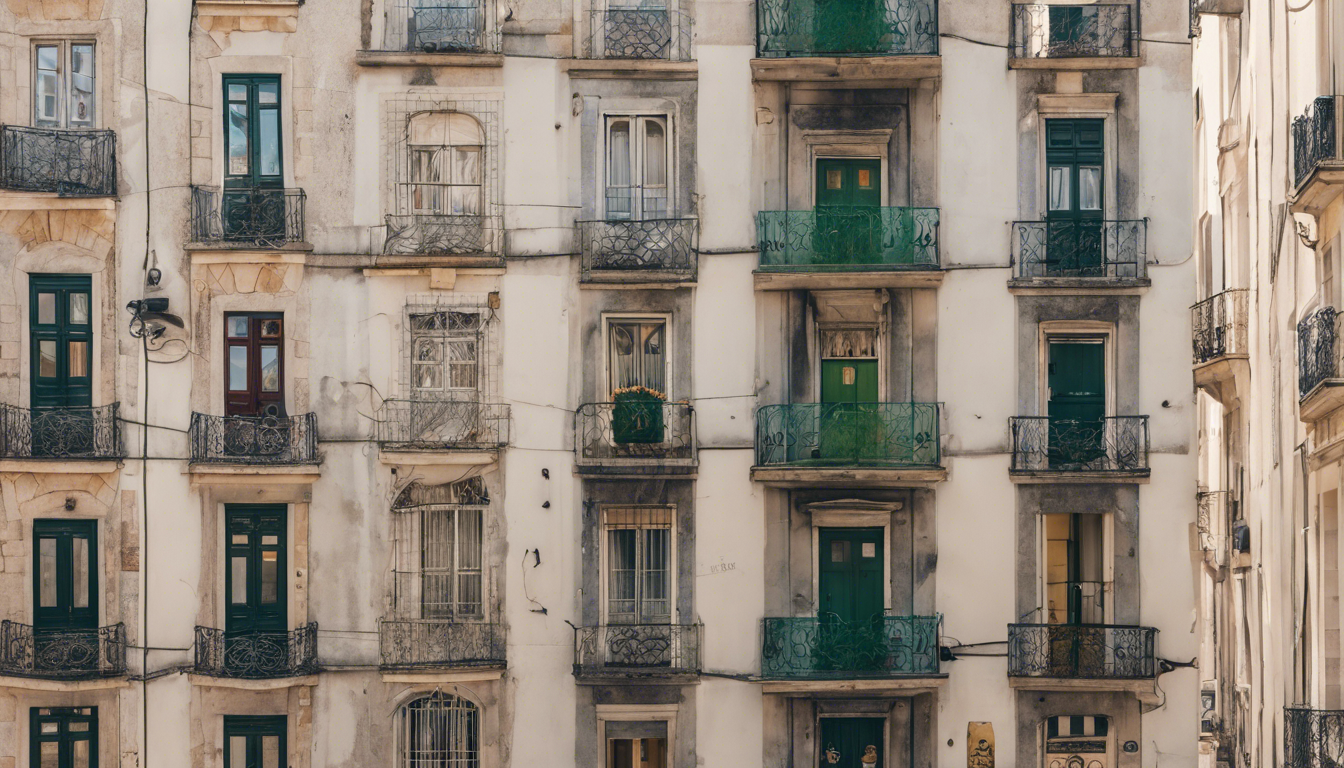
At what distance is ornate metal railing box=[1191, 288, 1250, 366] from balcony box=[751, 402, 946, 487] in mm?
6440

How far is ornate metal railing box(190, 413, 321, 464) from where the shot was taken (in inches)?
909

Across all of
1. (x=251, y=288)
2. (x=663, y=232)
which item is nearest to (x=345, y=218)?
(x=251, y=288)

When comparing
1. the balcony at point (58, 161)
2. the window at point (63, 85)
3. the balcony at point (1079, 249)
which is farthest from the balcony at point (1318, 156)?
the window at point (63, 85)

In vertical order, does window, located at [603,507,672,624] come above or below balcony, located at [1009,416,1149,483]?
below

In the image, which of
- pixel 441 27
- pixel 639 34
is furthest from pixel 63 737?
pixel 639 34

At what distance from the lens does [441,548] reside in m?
23.4

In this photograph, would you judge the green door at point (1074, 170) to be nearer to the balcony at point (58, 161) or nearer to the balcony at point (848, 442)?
the balcony at point (848, 442)

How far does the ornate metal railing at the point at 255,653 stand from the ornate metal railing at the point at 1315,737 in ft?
45.4

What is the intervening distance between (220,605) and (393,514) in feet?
9.68

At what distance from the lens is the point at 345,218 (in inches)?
923

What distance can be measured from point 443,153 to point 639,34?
11.7 ft

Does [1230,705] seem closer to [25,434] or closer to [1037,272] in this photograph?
[1037,272]

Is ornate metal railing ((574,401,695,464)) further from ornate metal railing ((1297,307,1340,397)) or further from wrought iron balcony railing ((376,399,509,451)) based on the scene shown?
ornate metal railing ((1297,307,1340,397))

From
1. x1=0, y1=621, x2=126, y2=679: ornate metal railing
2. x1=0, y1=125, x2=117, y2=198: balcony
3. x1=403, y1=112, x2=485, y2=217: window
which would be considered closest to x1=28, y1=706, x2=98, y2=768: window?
x1=0, y1=621, x2=126, y2=679: ornate metal railing
